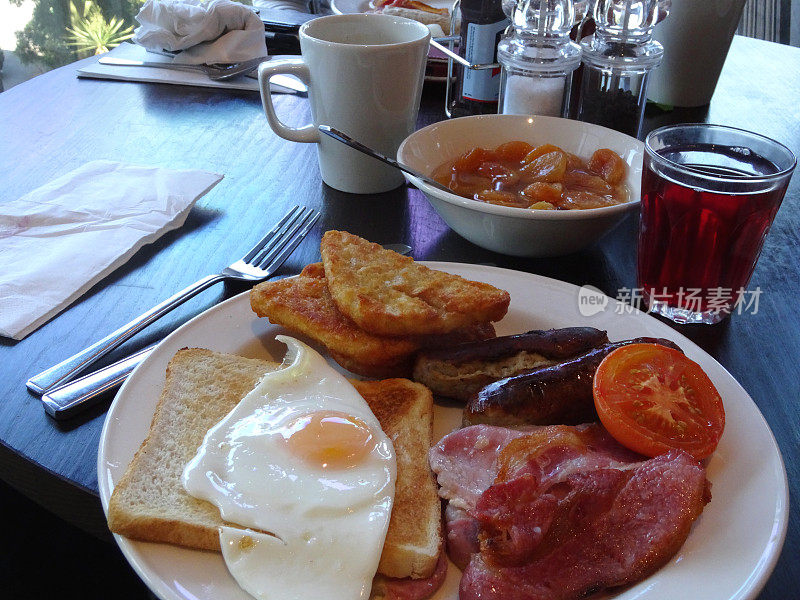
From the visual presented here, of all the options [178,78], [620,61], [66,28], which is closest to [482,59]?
[620,61]

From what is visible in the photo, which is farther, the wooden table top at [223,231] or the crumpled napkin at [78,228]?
the crumpled napkin at [78,228]

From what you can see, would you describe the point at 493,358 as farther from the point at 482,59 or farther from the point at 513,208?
the point at 482,59

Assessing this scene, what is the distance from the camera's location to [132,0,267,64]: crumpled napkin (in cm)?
316

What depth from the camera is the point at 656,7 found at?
2.35 metres

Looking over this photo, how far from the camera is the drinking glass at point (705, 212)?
156cm

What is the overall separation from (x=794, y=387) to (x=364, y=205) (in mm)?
1379

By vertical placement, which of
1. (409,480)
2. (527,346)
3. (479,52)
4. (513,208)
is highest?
(479,52)

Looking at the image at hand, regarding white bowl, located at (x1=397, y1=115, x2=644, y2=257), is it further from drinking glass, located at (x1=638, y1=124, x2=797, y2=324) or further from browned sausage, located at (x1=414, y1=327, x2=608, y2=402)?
browned sausage, located at (x1=414, y1=327, x2=608, y2=402)

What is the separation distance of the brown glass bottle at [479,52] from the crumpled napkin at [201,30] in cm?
113

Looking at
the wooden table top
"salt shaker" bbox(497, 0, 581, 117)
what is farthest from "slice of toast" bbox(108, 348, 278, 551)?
"salt shaker" bbox(497, 0, 581, 117)

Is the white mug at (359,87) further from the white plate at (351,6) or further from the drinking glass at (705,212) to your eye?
the white plate at (351,6)

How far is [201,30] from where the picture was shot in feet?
10.4

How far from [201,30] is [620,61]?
1.92 meters
